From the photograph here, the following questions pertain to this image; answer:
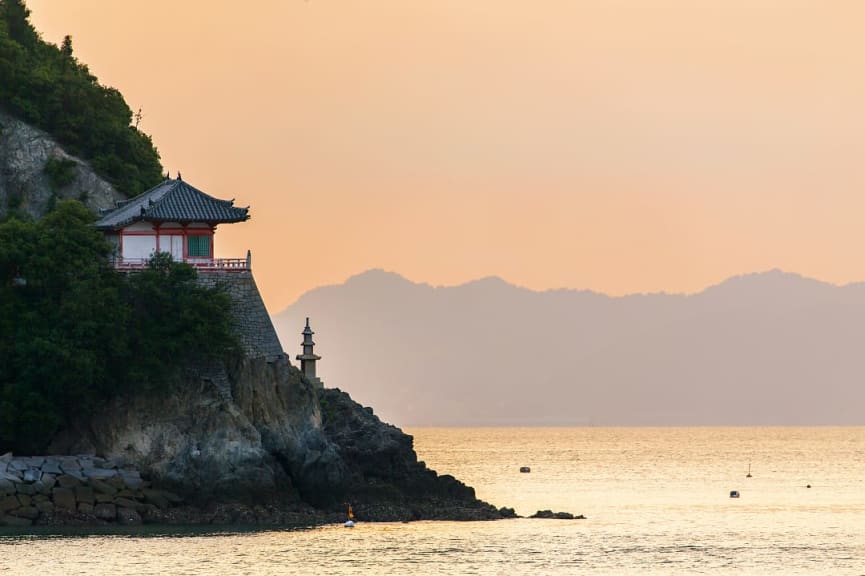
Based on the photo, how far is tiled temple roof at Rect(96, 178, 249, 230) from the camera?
74812 millimetres

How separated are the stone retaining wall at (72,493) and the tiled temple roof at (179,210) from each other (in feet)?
37.2

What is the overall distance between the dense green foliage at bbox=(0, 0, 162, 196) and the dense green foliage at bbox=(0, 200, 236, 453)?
46.2ft

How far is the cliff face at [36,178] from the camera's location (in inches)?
3305

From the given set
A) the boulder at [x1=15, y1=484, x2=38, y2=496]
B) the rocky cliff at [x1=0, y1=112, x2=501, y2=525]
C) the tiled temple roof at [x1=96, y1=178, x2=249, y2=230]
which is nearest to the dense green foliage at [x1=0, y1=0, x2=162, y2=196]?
the tiled temple roof at [x1=96, y1=178, x2=249, y2=230]

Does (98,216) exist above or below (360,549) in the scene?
above

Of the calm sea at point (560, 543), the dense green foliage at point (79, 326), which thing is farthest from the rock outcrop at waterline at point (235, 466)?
the calm sea at point (560, 543)

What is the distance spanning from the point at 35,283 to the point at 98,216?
642 centimetres

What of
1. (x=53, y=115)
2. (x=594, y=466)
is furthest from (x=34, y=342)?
(x=594, y=466)

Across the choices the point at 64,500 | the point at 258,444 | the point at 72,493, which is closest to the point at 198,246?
the point at 258,444

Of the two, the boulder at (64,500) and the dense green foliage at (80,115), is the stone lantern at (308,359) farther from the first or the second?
the boulder at (64,500)

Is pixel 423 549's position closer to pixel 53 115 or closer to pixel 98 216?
pixel 98 216

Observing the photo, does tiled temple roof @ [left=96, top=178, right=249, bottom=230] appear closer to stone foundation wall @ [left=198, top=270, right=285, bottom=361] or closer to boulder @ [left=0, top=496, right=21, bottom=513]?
stone foundation wall @ [left=198, top=270, right=285, bottom=361]

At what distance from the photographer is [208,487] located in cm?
6950

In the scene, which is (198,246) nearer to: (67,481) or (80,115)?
(67,481)
